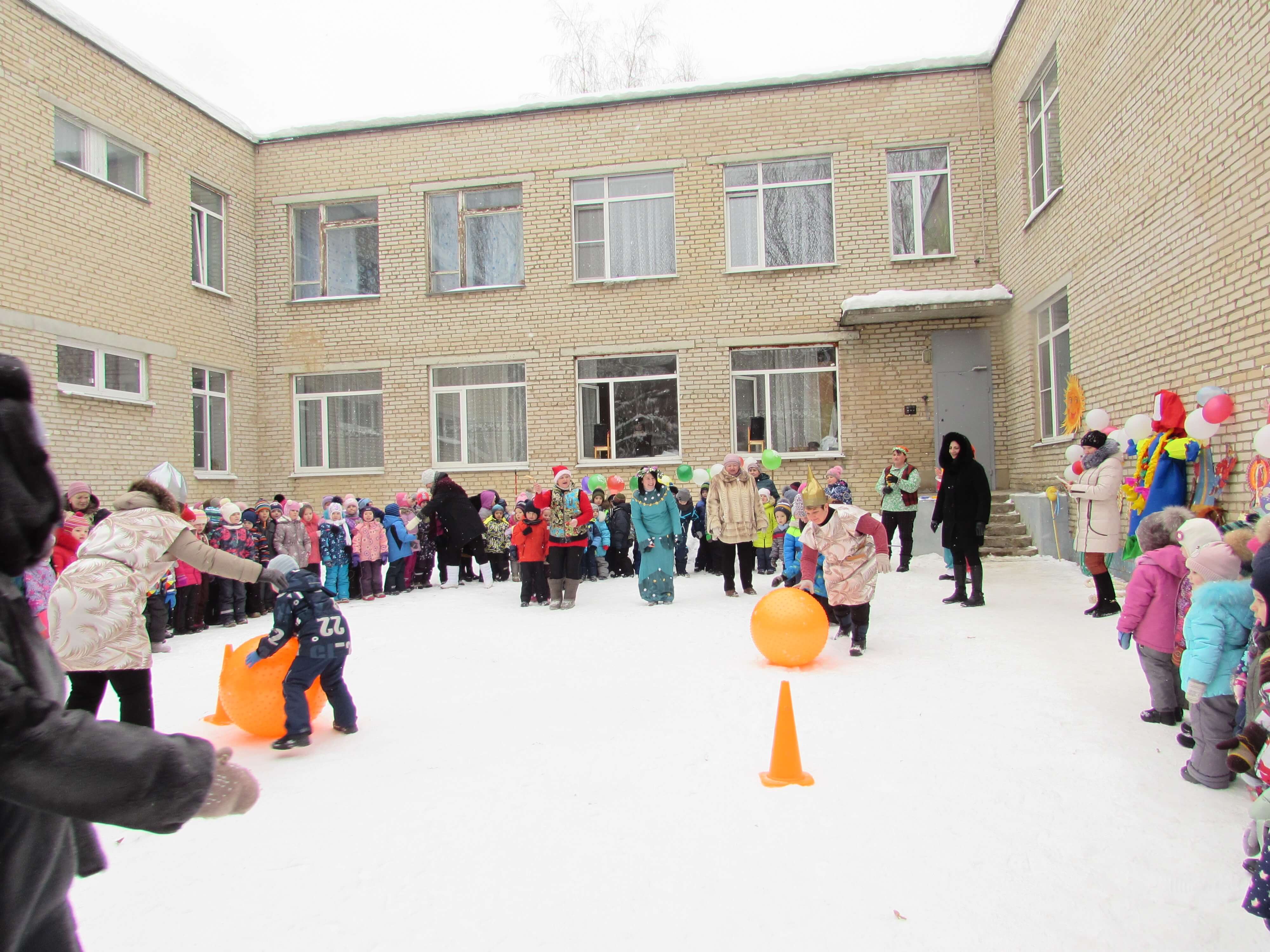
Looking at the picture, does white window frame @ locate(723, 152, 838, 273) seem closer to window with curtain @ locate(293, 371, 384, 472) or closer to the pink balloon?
window with curtain @ locate(293, 371, 384, 472)

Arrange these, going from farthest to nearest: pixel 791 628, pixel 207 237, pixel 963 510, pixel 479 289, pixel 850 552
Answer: pixel 479 289 < pixel 207 237 < pixel 963 510 < pixel 850 552 < pixel 791 628

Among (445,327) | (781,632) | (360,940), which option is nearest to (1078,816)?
(781,632)

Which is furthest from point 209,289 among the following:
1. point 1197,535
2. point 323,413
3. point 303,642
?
point 1197,535

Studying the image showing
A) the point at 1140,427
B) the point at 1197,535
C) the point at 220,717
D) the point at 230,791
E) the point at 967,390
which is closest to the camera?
the point at 230,791

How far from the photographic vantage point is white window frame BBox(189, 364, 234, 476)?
14094 millimetres

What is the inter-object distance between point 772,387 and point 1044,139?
5.51 meters

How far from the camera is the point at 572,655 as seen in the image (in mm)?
6770

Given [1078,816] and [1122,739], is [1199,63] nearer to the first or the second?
[1122,739]

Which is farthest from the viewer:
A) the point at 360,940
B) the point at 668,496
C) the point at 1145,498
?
the point at 668,496

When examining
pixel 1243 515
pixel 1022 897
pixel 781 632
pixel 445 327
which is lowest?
pixel 1022 897

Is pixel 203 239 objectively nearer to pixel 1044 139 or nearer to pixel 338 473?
pixel 338 473

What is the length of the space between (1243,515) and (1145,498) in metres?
0.82

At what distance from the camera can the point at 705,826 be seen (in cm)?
345

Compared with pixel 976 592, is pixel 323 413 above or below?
above
